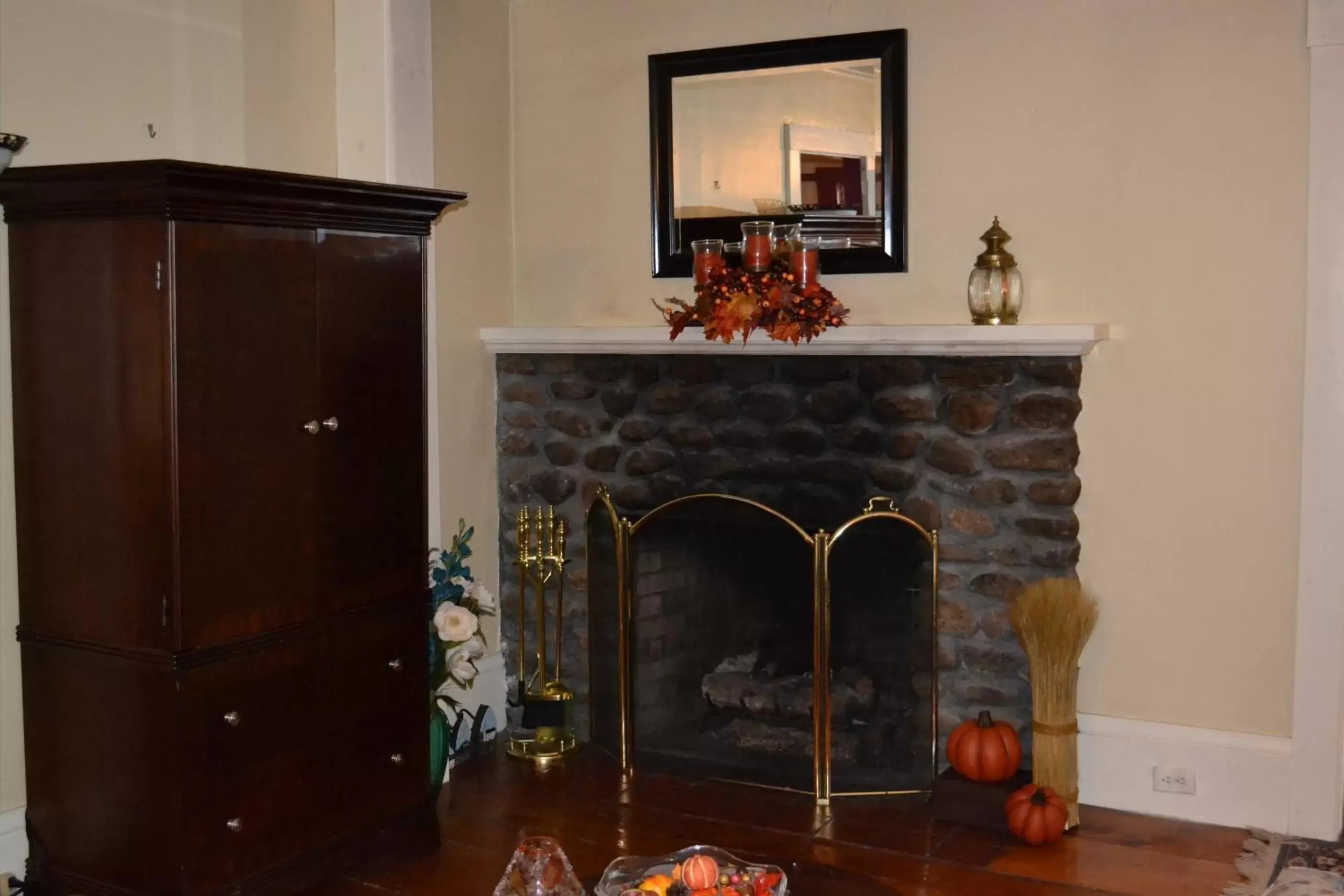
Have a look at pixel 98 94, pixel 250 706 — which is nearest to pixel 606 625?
pixel 250 706

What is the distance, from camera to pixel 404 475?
138 inches

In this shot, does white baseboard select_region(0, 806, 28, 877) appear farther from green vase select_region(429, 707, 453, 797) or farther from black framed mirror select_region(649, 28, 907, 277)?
black framed mirror select_region(649, 28, 907, 277)

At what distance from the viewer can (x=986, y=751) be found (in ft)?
12.0

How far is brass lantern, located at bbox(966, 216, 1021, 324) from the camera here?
12.1 feet

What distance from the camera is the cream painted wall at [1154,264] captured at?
3.52 meters

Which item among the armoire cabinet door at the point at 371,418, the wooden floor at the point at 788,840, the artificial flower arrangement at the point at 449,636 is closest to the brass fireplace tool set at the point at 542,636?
the wooden floor at the point at 788,840

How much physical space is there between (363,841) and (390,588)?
661mm

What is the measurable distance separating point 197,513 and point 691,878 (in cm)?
141

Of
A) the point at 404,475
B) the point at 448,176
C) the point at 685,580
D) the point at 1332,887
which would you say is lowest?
the point at 1332,887

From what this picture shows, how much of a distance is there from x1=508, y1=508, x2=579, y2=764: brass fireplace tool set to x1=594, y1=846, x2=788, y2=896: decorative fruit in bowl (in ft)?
6.14

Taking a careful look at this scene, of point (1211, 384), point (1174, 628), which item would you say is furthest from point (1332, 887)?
point (1211, 384)

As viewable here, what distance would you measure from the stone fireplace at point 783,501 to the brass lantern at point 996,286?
9cm

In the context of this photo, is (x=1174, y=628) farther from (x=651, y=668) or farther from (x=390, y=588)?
(x=390, y=588)

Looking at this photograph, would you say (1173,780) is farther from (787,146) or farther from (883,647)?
(787,146)
